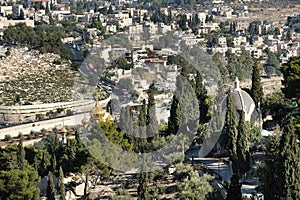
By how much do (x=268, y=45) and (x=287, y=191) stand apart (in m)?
33.4

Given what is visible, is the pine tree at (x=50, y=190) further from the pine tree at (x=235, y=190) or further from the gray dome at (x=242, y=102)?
the gray dome at (x=242, y=102)

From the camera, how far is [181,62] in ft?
102

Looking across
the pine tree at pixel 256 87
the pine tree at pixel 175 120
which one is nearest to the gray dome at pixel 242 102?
the pine tree at pixel 256 87

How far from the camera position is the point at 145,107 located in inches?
566

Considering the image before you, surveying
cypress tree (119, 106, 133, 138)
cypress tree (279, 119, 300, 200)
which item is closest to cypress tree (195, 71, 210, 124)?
cypress tree (119, 106, 133, 138)

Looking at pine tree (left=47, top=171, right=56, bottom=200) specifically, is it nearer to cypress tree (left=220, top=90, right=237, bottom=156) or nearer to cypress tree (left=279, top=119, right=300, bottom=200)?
cypress tree (left=220, top=90, right=237, bottom=156)

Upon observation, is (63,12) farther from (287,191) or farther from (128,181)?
(287,191)

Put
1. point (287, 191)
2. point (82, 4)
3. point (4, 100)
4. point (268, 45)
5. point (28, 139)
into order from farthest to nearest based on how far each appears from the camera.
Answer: point (82, 4) → point (268, 45) → point (4, 100) → point (28, 139) → point (287, 191)

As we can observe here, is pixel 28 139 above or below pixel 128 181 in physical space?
below

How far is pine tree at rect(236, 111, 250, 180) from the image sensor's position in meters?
11.4

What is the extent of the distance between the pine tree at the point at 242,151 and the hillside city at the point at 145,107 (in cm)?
2

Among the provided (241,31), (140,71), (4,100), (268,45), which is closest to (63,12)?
(241,31)

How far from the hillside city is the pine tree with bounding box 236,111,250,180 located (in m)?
0.02

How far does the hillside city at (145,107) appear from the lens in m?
11.0
